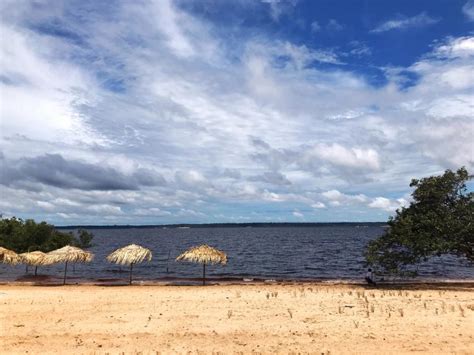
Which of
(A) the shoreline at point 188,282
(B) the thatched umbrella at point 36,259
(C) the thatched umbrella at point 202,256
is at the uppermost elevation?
(C) the thatched umbrella at point 202,256

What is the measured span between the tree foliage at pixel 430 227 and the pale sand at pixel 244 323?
3.60m

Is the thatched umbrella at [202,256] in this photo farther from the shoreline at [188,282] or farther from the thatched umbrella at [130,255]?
the thatched umbrella at [130,255]

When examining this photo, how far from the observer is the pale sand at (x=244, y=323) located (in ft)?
44.4

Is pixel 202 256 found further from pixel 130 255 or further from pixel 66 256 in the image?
pixel 66 256

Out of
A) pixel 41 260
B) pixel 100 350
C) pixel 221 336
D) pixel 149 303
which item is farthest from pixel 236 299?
pixel 41 260

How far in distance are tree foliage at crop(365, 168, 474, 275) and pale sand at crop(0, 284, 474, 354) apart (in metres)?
3.60

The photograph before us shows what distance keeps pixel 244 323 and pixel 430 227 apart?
49.5ft

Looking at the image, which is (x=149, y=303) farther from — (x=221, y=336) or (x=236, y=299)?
(x=221, y=336)

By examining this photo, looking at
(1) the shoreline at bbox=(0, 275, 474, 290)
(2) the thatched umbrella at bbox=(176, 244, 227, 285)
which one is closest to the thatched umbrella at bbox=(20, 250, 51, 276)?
(1) the shoreline at bbox=(0, 275, 474, 290)

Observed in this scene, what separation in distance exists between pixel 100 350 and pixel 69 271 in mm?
35791

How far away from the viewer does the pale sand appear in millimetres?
13523

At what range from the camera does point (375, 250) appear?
91.0ft

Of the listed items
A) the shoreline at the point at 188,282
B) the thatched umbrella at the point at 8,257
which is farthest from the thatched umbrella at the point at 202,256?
the thatched umbrella at the point at 8,257

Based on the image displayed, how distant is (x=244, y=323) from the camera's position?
16.5 metres
